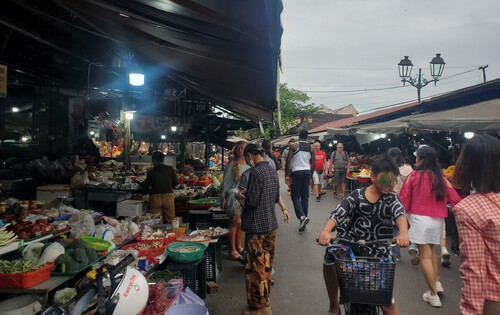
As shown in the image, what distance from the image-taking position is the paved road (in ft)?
15.6

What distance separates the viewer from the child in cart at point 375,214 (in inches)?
136

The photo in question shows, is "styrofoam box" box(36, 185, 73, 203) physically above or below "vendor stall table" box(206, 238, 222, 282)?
above

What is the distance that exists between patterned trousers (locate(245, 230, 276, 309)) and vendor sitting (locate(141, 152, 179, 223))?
3.04 meters

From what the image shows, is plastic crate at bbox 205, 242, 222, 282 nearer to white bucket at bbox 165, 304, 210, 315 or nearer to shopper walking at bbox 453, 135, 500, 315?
white bucket at bbox 165, 304, 210, 315

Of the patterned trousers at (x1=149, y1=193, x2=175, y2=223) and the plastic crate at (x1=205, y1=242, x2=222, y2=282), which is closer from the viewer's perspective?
the plastic crate at (x1=205, y1=242, x2=222, y2=282)

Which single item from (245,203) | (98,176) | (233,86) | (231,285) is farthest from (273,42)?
(98,176)

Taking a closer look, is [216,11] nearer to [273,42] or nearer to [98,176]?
[273,42]

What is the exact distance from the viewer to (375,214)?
3.51 m

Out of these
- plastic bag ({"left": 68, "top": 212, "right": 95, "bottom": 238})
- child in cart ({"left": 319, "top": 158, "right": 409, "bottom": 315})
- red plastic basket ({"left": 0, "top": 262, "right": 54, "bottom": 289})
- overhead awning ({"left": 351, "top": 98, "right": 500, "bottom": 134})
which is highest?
overhead awning ({"left": 351, "top": 98, "right": 500, "bottom": 134})

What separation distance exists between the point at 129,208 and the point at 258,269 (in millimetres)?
3865

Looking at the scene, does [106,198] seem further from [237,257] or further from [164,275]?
[164,275]

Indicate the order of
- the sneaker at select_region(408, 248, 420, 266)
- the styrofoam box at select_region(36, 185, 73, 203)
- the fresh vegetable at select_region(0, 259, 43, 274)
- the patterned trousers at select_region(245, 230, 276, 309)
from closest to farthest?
the fresh vegetable at select_region(0, 259, 43, 274) → the patterned trousers at select_region(245, 230, 276, 309) → the sneaker at select_region(408, 248, 420, 266) → the styrofoam box at select_region(36, 185, 73, 203)

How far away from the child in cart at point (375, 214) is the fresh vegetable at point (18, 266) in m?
2.80

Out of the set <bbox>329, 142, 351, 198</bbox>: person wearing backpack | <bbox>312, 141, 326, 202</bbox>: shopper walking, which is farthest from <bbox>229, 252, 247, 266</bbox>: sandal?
<bbox>329, 142, 351, 198</bbox>: person wearing backpack
